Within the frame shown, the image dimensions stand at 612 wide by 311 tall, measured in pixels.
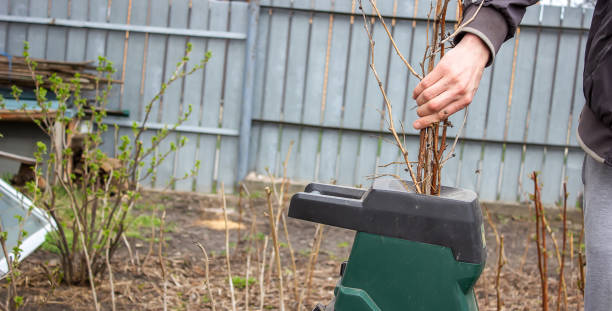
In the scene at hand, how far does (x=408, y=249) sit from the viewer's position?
103 cm

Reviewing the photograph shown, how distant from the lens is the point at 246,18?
5336mm

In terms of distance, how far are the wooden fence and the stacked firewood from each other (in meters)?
0.35

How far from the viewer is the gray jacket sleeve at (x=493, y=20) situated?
110 centimetres

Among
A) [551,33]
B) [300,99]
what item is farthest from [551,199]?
[300,99]

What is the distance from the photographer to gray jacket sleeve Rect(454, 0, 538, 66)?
1098 mm

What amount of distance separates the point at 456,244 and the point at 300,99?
177 inches

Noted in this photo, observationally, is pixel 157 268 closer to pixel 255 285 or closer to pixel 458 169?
pixel 255 285

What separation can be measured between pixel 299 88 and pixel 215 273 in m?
2.76

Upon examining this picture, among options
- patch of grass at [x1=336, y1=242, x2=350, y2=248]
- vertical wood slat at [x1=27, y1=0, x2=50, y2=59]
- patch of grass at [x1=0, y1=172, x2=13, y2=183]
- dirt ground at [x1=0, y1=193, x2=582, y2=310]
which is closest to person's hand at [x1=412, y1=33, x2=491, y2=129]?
dirt ground at [x1=0, y1=193, x2=582, y2=310]

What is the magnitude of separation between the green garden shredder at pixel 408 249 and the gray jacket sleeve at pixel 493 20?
0.30m

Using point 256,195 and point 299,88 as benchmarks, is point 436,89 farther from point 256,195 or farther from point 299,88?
point 299,88

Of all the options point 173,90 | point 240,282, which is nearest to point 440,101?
point 240,282

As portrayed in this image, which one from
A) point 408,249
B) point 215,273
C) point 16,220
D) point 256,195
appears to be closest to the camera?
point 408,249

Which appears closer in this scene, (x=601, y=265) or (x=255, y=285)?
(x=601, y=265)
